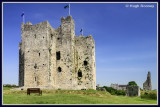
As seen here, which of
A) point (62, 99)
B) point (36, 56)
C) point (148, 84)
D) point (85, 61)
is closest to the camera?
point (62, 99)

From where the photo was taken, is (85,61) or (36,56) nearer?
(36,56)

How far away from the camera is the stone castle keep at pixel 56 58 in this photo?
31.8 m

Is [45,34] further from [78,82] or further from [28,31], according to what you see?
[78,82]

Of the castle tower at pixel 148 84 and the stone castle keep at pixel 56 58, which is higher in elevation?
the stone castle keep at pixel 56 58

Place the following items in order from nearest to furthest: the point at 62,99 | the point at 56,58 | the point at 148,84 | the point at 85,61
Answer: the point at 62,99, the point at 56,58, the point at 85,61, the point at 148,84

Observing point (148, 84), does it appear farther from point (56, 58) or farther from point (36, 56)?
point (36, 56)

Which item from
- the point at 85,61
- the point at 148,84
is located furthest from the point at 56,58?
the point at 148,84

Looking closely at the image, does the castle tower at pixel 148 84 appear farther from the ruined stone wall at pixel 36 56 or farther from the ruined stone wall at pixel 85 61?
the ruined stone wall at pixel 36 56

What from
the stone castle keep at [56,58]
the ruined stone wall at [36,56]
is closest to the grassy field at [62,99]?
the stone castle keep at [56,58]

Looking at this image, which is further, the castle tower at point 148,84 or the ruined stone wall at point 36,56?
the castle tower at point 148,84

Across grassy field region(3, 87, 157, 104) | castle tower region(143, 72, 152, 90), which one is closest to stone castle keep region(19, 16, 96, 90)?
grassy field region(3, 87, 157, 104)

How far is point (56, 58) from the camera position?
34000 mm

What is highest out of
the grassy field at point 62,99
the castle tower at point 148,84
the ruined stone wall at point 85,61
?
the ruined stone wall at point 85,61

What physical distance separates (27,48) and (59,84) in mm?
8118
